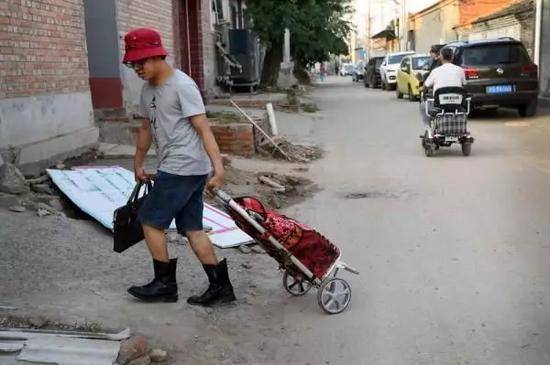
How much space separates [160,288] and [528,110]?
46.6ft

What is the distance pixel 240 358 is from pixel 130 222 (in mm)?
1204

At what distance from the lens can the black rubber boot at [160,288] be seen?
443 centimetres

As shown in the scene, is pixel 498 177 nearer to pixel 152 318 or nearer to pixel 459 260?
pixel 459 260

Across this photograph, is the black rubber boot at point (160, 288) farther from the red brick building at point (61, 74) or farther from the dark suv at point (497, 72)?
the dark suv at point (497, 72)

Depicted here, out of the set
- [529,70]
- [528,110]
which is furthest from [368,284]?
[528,110]

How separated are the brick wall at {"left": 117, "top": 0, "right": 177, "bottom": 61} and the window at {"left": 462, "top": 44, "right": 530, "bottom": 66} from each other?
6.66 metres

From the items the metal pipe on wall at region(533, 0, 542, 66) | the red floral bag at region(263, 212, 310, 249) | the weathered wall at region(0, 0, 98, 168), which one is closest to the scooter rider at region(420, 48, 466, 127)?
the weathered wall at region(0, 0, 98, 168)

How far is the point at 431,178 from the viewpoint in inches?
365

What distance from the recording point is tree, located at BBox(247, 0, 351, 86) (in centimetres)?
2544

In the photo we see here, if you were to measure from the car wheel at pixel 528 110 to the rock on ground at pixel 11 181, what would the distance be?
1315cm

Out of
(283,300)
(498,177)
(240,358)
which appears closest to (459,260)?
(283,300)

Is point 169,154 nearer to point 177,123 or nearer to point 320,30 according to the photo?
point 177,123

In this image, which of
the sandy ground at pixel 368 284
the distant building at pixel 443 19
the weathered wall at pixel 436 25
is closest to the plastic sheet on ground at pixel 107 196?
the sandy ground at pixel 368 284

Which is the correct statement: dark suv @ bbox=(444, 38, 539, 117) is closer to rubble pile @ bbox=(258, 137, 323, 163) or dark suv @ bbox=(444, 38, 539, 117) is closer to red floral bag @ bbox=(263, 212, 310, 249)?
rubble pile @ bbox=(258, 137, 323, 163)
